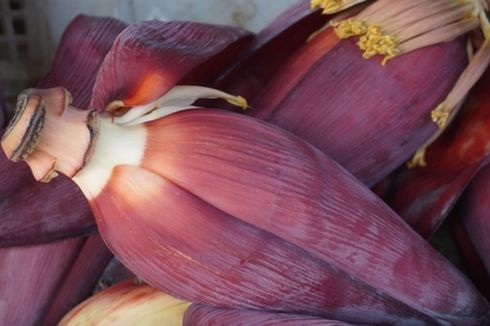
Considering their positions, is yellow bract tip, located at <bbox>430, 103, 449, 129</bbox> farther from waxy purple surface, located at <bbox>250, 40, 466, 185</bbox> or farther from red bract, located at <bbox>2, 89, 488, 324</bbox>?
red bract, located at <bbox>2, 89, 488, 324</bbox>

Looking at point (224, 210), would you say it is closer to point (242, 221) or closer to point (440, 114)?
point (242, 221)

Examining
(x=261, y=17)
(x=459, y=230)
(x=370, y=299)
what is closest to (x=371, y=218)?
(x=370, y=299)

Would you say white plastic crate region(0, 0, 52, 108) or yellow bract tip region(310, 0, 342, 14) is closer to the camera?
yellow bract tip region(310, 0, 342, 14)

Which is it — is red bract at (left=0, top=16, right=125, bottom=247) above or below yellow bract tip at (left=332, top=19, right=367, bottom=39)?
below

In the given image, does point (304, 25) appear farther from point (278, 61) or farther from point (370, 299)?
point (370, 299)

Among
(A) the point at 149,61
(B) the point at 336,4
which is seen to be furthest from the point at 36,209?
(B) the point at 336,4

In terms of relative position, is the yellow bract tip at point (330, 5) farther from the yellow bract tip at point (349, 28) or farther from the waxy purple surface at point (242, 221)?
the waxy purple surface at point (242, 221)

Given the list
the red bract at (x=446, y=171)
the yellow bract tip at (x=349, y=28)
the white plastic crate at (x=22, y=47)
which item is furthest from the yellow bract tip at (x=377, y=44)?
the white plastic crate at (x=22, y=47)

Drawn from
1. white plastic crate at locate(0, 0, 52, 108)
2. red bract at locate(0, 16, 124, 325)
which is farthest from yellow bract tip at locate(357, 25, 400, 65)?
white plastic crate at locate(0, 0, 52, 108)
